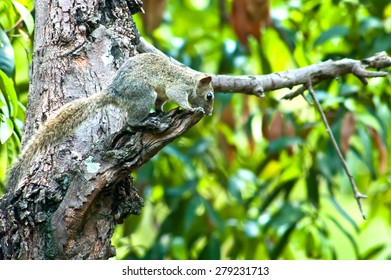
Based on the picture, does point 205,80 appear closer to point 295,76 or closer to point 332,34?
point 295,76

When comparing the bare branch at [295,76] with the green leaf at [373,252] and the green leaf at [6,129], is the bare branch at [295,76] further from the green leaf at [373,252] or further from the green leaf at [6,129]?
the green leaf at [373,252]

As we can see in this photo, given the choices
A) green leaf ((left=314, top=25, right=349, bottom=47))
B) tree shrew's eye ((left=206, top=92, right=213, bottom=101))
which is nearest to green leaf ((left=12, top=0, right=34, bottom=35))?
tree shrew's eye ((left=206, top=92, right=213, bottom=101))

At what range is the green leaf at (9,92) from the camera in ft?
10.4

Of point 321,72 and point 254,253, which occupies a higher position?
point 321,72

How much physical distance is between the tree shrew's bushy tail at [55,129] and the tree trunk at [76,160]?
0.13 feet

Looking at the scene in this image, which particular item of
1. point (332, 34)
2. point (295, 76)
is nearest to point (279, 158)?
point (332, 34)

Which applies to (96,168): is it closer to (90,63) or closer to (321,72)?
(90,63)

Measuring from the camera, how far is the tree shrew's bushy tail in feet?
9.93

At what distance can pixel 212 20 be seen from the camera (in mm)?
7637

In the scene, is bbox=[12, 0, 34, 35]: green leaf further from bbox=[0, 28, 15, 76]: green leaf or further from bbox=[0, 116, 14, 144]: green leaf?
bbox=[0, 116, 14, 144]: green leaf

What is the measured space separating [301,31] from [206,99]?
8.36 ft

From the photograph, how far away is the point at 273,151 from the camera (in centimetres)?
572

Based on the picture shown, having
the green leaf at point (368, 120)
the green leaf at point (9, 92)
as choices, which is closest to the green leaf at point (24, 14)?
the green leaf at point (9, 92)

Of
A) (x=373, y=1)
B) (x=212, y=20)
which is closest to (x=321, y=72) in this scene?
(x=373, y=1)
